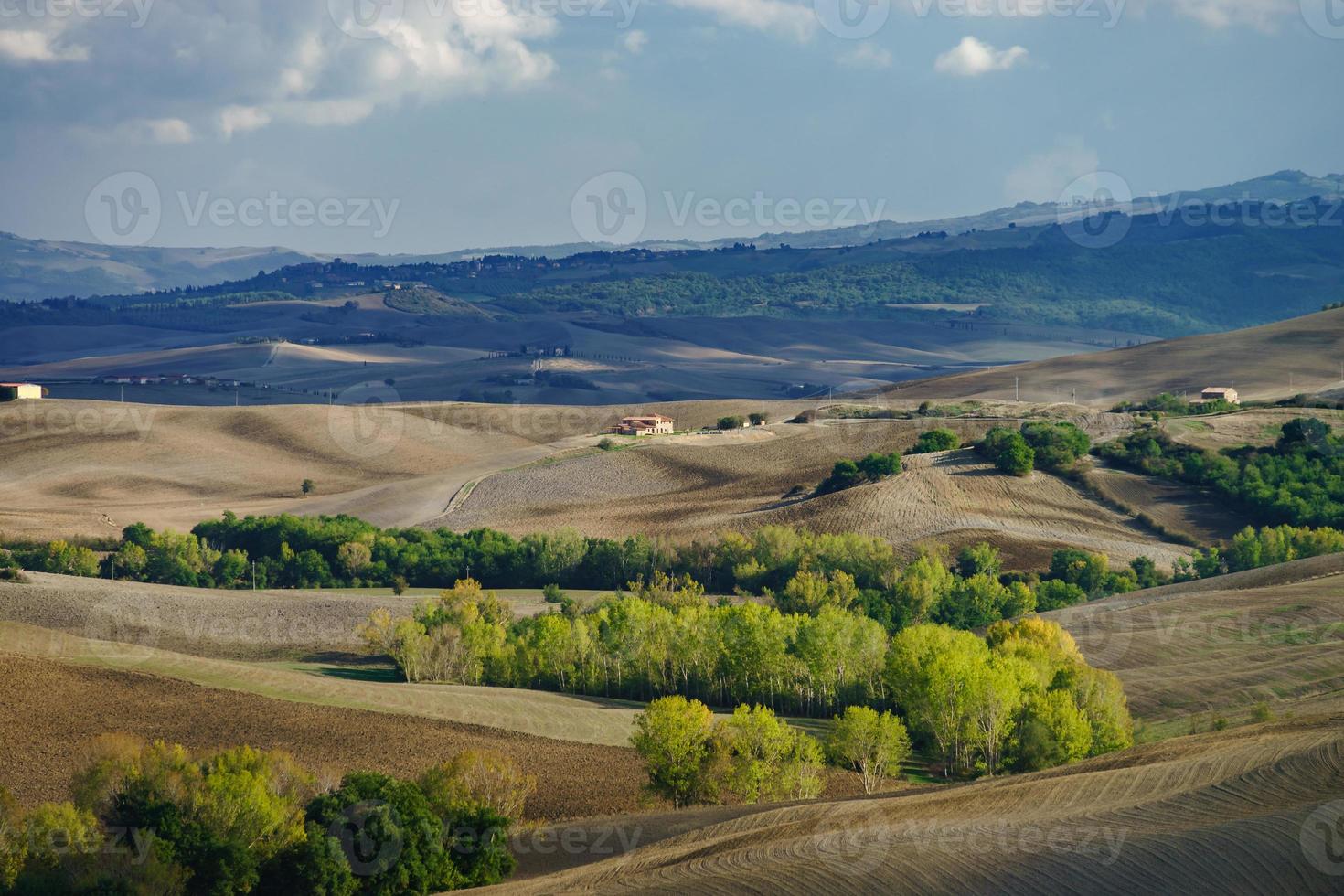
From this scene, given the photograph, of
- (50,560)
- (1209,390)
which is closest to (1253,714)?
(50,560)

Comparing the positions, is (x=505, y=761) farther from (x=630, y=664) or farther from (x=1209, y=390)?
(x=1209, y=390)

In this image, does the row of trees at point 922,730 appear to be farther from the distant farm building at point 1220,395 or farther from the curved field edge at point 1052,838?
the distant farm building at point 1220,395

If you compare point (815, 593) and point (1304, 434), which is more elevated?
point (1304, 434)

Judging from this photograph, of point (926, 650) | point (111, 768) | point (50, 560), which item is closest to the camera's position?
point (111, 768)

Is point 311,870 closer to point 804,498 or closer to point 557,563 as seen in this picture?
point 557,563

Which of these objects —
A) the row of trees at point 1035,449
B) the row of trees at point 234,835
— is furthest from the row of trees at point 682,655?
the row of trees at point 1035,449

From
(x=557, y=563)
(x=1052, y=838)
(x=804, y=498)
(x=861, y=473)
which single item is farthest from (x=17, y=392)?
(x=1052, y=838)
